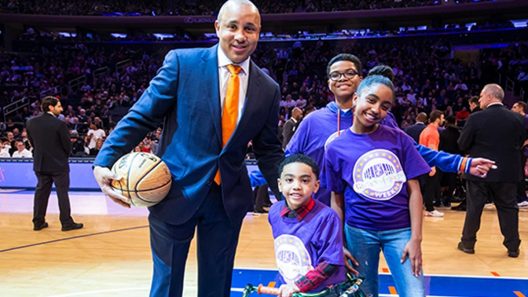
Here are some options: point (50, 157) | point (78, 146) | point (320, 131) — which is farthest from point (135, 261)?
point (78, 146)

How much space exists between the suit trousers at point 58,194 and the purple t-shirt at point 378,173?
16.7 feet

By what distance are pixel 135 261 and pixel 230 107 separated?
3.35 meters

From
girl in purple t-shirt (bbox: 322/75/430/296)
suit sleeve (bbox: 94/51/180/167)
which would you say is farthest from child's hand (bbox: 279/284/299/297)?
suit sleeve (bbox: 94/51/180/167)

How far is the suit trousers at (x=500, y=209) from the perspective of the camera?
5318 mm

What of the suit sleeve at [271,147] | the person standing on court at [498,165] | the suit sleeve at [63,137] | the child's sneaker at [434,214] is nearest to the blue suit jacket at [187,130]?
the suit sleeve at [271,147]

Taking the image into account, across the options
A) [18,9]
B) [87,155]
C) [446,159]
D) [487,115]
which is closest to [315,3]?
[18,9]

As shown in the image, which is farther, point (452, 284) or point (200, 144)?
point (452, 284)

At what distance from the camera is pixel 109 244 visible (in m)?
5.76

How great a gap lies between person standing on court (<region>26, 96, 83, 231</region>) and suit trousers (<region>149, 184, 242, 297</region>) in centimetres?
488

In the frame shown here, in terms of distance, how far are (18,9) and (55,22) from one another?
1854mm

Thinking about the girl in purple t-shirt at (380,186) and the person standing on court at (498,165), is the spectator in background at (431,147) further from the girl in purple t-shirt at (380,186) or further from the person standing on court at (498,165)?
the girl in purple t-shirt at (380,186)

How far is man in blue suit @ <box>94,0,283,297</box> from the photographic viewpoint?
80.4 inches

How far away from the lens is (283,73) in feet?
64.5

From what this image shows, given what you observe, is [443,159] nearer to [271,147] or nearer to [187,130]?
[271,147]
